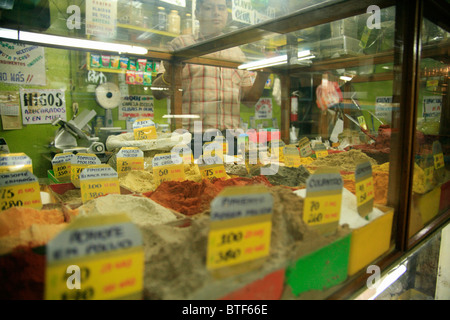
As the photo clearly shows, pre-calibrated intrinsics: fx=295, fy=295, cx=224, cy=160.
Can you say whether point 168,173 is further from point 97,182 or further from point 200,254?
point 200,254

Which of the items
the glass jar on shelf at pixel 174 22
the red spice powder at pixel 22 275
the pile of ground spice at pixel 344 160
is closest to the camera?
the red spice powder at pixel 22 275

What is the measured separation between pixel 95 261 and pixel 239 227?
0.80 feet

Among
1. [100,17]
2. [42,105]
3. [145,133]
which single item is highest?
[100,17]

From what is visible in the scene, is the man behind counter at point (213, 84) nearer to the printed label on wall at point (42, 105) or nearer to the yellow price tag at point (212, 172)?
the yellow price tag at point (212, 172)

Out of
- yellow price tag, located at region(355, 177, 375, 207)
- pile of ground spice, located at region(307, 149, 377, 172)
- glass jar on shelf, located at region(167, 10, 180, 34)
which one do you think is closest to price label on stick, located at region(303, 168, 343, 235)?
yellow price tag, located at region(355, 177, 375, 207)

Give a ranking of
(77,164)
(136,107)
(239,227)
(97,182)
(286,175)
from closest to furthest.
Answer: (239,227) → (97,182) → (77,164) → (286,175) → (136,107)

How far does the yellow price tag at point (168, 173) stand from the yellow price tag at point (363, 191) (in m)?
0.75

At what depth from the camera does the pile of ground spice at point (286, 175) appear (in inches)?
51.2

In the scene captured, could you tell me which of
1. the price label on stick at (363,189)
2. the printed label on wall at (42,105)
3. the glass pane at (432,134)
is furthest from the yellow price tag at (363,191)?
the printed label on wall at (42,105)

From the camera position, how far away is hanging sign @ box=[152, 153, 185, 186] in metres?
1.25

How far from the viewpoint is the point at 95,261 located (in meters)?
0.43

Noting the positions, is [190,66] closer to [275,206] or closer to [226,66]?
[226,66]

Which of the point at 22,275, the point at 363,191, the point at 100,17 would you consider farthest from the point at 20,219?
the point at 100,17
